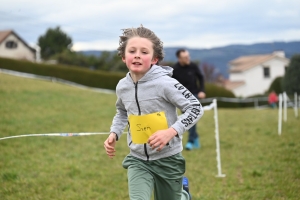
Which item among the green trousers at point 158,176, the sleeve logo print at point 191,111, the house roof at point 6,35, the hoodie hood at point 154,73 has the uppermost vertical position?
the house roof at point 6,35

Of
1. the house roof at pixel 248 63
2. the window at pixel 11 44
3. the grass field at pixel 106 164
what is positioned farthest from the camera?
the house roof at pixel 248 63

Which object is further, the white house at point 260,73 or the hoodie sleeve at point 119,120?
the white house at point 260,73

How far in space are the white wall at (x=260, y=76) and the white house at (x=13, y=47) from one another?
34.3m

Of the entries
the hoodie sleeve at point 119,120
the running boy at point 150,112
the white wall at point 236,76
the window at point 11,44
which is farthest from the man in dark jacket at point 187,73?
the window at point 11,44

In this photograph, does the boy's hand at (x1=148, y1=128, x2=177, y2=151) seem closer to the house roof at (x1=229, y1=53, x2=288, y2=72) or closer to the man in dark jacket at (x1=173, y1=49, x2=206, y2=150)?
the man in dark jacket at (x1=173, y1=49, x2=206, y2=150)

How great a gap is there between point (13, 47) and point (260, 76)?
129ft

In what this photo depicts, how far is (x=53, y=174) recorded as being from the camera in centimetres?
702

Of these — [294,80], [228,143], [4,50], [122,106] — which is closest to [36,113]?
[228,143]

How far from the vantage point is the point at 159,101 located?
3654mm

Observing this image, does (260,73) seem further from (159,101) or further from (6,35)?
(159,101)

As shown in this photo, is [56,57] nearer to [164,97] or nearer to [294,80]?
[294,80]

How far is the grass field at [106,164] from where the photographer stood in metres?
6.03

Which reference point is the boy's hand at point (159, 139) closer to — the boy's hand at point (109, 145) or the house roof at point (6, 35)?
the boy's hand at point (109, 145)

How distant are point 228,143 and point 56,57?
57.8 metres
